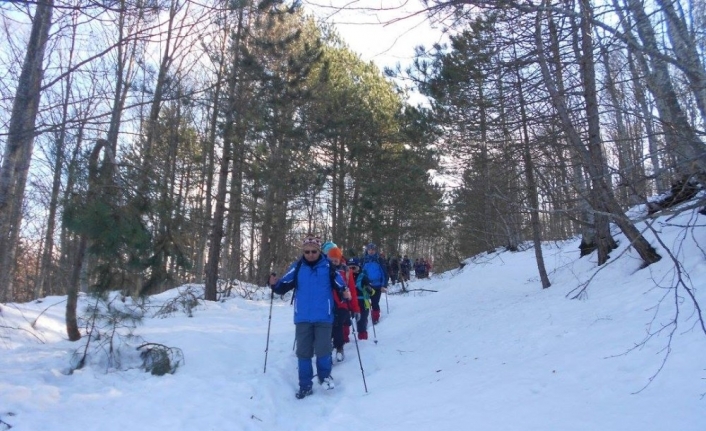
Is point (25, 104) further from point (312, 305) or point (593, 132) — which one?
point (593, 132)

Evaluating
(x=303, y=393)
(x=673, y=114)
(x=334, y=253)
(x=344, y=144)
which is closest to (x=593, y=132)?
(x=673, y=114)

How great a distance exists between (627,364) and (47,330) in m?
6.89

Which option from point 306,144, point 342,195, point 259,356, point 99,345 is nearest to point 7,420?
point 99,345

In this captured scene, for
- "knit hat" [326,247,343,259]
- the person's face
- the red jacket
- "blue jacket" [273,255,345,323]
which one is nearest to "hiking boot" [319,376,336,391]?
"blue jacket" [273,255,345,323]

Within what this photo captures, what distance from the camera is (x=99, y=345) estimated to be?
5859mm

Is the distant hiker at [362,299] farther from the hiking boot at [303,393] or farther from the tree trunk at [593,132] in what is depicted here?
the tree trunk at [593,132]

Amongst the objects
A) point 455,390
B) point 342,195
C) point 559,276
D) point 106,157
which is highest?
point 342,195

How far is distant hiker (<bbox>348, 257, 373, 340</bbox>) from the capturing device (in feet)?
29.4

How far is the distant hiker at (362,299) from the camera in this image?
895 centimetres

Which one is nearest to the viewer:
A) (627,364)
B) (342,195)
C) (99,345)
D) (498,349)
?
(627,364)

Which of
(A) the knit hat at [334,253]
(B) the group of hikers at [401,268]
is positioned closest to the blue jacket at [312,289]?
(A) the knit hat at [334,253]

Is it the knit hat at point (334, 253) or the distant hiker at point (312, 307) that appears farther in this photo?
the knit hat at point (334, 253)

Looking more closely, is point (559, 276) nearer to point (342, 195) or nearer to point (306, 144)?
point (306, 144)

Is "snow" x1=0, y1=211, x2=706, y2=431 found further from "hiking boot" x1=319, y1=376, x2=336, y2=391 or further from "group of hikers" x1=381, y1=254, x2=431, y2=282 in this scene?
"group of hikers" x1=381, y1=254, x2=431, y2=282
